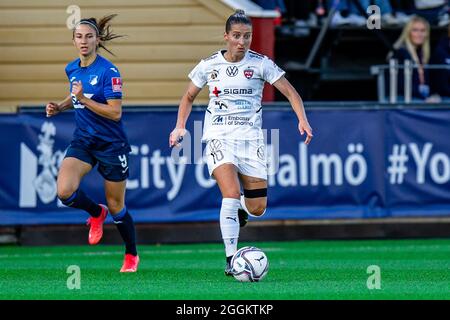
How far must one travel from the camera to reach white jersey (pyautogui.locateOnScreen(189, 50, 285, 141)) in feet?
39.6

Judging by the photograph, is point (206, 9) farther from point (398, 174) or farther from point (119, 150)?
point (119, 150)

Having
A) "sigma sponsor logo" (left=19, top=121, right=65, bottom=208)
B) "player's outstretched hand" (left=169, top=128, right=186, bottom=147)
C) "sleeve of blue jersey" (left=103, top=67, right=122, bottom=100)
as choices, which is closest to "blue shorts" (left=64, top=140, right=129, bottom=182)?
"sleeve of blue jersey" (left=103, top=67, right=122, bottom=100)

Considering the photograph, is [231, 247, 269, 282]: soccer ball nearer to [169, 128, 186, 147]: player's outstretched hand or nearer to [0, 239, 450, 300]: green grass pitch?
[0, 239, 450, 300]: green grass pitch

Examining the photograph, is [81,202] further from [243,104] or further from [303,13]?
[303,13]

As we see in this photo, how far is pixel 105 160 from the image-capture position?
12906 millimetres

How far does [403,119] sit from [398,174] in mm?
695

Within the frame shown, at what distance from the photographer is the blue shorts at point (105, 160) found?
12895 millimetres

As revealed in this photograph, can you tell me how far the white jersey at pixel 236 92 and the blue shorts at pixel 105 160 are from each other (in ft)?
3.82

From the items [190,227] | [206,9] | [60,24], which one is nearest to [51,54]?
[60,24]

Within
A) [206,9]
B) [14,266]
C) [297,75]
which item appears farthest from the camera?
[297,75]

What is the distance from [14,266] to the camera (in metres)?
14.0

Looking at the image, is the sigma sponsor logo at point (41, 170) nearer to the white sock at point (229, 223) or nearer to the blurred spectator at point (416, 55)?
the blurred spectator at point (416, 55)

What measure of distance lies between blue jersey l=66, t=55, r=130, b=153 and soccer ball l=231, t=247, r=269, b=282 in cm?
205

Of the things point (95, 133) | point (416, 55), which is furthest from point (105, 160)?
point (416, 55)
